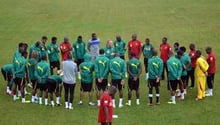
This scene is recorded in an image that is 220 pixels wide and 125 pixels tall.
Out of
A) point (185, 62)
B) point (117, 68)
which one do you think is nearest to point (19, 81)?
point (117, 68)

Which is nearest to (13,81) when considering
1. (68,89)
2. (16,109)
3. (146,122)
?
(16,109)

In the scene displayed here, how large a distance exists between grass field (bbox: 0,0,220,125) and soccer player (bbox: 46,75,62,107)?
0.46m

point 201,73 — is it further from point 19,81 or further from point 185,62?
Result: point 19,81

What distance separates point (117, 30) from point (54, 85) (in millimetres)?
16659

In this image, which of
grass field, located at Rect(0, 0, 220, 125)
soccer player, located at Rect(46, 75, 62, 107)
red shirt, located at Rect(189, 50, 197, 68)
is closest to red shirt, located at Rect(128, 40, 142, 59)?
grass field, located at Rect(0, 0, 220, 125)

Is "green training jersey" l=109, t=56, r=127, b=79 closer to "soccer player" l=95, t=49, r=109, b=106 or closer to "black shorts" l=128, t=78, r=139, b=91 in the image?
"soccer player" l=95, t=49, r=109, b=106

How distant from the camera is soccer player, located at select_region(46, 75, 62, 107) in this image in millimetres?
18156

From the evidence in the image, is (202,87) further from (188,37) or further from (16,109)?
(188,37)

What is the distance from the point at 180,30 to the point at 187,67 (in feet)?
47.1

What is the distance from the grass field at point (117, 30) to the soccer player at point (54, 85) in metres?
0.46

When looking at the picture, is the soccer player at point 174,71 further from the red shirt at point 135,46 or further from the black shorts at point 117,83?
the red shirt at point 135,46

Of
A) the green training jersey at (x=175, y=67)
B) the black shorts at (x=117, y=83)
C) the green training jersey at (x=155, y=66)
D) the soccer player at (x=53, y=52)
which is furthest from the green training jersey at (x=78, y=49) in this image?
the green training jersey at (x=175, y=67)

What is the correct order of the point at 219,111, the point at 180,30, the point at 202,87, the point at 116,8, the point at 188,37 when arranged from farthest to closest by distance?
the point at 116,8, the point at 180,30, the point at 188,37, the point at 202,87, the point at 219,111

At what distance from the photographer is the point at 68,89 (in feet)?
59.7
